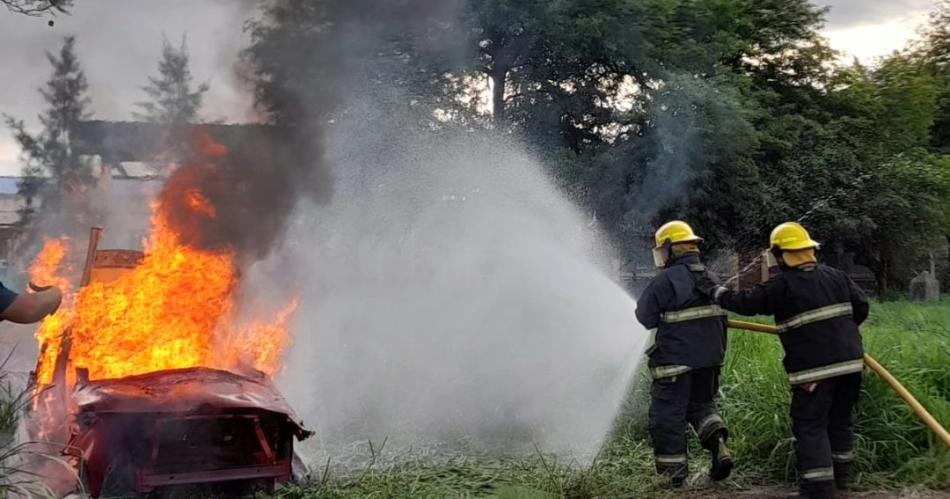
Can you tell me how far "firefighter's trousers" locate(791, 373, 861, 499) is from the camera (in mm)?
5816

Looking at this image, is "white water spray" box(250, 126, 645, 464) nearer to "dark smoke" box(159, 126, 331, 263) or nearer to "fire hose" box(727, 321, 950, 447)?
"dark smoke" box(159, 126, 331, 263)

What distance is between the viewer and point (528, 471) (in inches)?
259

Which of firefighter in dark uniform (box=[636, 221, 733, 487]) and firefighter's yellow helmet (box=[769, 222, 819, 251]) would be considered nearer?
firefighter's yellow helmet (box=[769, 222, 819, 251])

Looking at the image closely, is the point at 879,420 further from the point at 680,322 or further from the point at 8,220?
the point at 8,220

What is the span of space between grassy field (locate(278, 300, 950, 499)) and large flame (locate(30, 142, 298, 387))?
132 centimetres

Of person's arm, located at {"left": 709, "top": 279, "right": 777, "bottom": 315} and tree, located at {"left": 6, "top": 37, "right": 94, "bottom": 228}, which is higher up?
tree, located at {"left": 6, "top": 37, "right": 94, "bottom": 228}

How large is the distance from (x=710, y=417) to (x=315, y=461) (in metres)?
3.29

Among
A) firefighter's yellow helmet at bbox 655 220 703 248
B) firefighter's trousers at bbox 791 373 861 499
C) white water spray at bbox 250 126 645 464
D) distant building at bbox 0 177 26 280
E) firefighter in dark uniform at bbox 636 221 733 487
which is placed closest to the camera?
firefighter's trousers at bbox 791 373 861 499

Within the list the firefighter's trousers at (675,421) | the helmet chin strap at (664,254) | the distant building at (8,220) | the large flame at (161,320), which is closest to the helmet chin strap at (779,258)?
the helmet chin strap at (664,254)

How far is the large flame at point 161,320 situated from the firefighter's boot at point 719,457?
3.63 metres

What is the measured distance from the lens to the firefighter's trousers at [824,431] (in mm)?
5816

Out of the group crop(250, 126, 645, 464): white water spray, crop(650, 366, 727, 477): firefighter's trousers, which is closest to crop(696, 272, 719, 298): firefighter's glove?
crop(650, 366, 727, 477): firefighter's trousers

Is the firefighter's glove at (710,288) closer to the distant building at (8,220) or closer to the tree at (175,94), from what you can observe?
the tree at (175,94)

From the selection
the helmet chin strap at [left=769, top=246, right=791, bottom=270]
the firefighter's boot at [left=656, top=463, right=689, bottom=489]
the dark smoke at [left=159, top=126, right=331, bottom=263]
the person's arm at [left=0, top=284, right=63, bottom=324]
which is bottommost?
the firefighter's boot at [left=656, top=463, right=689, bottom=489]
